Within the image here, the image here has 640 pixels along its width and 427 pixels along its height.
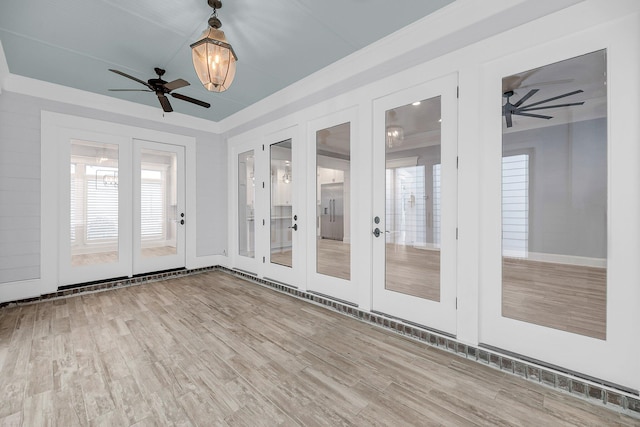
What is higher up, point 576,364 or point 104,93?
point 104,93

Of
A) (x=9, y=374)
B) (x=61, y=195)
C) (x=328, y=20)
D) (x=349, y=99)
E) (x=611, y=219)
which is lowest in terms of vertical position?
(x=9, y=374)

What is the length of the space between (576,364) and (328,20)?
3297 mm

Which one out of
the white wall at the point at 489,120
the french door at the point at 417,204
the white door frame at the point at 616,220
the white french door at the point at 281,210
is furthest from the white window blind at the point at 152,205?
the white door frame at the point at 616,220

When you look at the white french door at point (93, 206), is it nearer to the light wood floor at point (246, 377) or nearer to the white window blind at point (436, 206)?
the light wood floor at point (246, 377)

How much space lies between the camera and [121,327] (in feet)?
9.18

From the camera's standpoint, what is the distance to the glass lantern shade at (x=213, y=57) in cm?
215

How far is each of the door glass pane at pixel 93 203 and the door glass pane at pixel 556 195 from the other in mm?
5200

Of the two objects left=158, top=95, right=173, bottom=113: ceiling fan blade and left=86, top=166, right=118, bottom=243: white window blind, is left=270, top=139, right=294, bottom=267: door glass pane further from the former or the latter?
left=86, top=166, right=118, bottom=243: white window blind

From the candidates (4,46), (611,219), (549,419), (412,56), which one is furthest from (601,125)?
(4,46)

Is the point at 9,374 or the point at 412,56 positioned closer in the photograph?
the point at 9,374

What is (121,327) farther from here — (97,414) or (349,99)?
(349,99)

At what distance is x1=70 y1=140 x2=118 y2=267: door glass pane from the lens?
3.99m

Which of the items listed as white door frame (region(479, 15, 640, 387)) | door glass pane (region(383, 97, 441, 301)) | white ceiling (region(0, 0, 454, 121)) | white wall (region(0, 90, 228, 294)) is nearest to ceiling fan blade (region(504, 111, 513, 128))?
white door frame (region(479, 15, 640, 387))

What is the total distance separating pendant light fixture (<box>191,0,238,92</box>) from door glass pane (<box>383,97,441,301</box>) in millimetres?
1619
